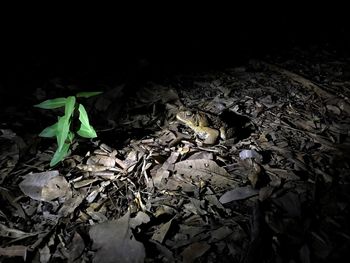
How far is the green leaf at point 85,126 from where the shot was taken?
2.15 metres

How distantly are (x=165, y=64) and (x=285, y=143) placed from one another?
6.46 ft

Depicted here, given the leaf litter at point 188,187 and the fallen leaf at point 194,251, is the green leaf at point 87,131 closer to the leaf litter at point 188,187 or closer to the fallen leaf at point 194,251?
the leaf litter at point 188,187

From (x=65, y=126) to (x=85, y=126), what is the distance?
151 millimetres

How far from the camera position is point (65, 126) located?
2086 mm

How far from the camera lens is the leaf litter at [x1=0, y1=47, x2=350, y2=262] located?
5.61ft

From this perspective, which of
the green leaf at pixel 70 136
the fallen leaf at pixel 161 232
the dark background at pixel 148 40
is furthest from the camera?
the dark background at pixel 148 40

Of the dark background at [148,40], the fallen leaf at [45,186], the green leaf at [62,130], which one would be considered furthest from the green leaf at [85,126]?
the dark background at [148,40]

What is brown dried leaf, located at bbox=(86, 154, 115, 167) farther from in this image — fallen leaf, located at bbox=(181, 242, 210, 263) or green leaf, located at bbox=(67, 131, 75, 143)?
fallen leaf, located at bbox=(181, 242, 210, 263)

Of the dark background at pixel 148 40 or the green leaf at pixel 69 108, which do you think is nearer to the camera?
the green leaf at pixel 69 108

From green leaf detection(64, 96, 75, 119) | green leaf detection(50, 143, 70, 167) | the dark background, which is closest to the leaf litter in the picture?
green leaf detection(50, 143, 70, 167)

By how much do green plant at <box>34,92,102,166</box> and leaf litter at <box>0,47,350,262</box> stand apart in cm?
18

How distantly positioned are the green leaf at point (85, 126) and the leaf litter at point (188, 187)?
0.84 ft

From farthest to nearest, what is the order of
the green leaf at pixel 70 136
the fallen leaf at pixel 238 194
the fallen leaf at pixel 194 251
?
the green leaf at pixel 70 136 → the fallen leaf at pixel 238 194 → the fallen leaf at pixel 194 251

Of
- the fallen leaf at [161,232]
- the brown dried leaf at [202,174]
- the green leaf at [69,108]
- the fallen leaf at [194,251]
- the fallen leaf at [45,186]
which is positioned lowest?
the fallen leaf at [194,251]
